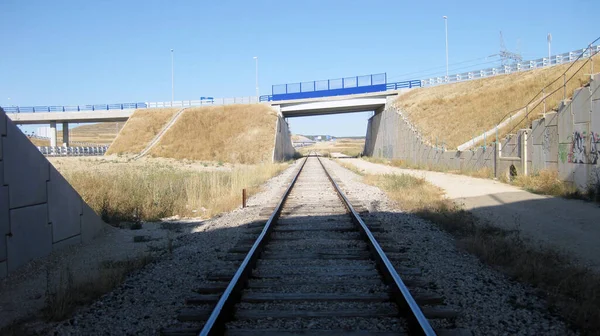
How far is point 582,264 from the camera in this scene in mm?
6965

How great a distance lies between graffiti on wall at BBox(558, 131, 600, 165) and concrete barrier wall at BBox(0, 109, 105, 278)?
44.0ft

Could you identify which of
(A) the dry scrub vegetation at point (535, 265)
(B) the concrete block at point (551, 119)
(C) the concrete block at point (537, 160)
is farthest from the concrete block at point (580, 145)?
(A) the dry scrub vegetation at point (535, 265)

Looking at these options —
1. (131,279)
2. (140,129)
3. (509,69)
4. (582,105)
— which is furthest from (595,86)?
(140,129)

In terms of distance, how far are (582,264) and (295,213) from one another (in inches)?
263

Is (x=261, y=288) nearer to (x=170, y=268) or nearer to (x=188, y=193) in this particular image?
(x=170, y=268)

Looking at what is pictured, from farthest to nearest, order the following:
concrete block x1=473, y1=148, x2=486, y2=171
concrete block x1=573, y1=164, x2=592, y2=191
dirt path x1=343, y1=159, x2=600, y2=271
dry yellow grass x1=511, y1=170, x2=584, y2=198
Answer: concrete block x1=473, y1=148, x2=486, y2=171, dry yellow grass x1=511, y1=170, x2=584, y2=198, concrete block x1=573, y1=164, x2=592, y2=191, dirt path x1=343, y1=159, x2=600, y2=271

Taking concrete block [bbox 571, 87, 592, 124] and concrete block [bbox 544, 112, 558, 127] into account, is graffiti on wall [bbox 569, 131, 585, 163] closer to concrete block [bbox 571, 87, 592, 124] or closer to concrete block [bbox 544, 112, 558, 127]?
concrete block [bbox 571, 87, 592, 124]

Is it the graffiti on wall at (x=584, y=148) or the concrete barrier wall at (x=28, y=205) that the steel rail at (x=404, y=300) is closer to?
the concrete barrier wall at (x=28, y=205)

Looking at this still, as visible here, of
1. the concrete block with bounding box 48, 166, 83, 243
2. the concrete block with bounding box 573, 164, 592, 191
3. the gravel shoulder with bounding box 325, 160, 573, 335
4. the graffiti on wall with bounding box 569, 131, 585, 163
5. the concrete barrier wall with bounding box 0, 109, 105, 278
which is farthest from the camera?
the graffiti on wall with bounding box 569, 131, 585, 163

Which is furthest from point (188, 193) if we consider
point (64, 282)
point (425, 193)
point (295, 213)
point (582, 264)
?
point (582, 264)

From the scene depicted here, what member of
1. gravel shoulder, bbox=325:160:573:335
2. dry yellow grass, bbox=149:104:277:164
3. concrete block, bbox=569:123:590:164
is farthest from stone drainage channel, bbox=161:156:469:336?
dry yellow grass, bbox=149:104:277:164

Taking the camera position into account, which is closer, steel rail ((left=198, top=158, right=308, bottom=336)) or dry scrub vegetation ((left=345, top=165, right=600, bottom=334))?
steel rail ((left=198, top=158, right=308, bottom=336))

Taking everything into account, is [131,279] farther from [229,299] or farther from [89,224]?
[89,224]

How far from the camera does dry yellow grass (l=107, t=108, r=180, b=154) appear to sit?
6594cm
